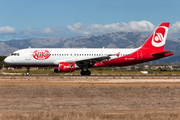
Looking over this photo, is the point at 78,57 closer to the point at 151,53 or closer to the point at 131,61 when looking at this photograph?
the point at 131,61

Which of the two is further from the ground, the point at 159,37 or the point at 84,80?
the point at 159,37

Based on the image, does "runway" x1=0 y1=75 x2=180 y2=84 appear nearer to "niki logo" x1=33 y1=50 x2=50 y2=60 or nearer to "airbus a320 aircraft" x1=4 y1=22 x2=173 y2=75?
"airbus a320 aircraft" x1=4 y1=22 x2=173 y2=75

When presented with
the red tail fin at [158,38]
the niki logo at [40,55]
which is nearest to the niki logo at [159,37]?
the red tail fin at [158,38]

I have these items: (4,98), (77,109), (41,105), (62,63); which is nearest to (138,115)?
(77,109)

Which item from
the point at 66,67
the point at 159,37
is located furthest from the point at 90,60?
the point at 159,37

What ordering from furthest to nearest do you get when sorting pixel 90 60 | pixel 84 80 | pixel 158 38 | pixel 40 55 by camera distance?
pixel 158 38 → pixel 40 55 → pixel 90 60 → pixel 84 80

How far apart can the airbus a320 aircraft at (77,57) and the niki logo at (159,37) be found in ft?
3.83

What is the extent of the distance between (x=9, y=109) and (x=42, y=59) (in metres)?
25.6

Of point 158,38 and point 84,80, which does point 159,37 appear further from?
point 84,80

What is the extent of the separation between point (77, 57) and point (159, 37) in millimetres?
13044

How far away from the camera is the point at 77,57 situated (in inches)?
1558

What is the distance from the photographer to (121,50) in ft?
135

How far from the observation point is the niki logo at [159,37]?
42500mm

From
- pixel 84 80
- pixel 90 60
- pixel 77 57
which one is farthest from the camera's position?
pixel 77 57
